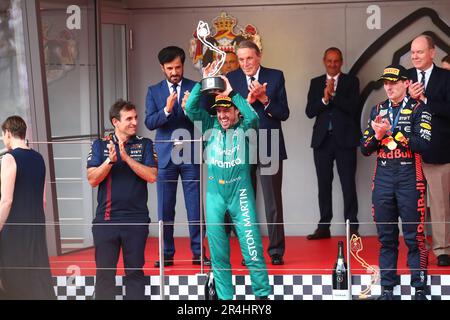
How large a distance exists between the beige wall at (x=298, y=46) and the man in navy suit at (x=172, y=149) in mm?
1423

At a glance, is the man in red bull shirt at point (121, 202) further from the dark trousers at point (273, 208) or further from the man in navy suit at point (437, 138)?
the man in navy suit at point (437, 138)

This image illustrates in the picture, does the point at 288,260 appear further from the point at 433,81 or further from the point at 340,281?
the point at 433,81

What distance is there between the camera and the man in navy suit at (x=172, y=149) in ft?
23.0

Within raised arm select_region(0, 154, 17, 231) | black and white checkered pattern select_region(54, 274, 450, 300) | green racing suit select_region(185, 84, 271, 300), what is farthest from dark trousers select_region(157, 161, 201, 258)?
raised arm select_region(0, 154, 17, 231)

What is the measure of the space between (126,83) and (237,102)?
2.33 metres

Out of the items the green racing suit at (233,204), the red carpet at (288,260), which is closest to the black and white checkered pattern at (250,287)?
the red carpet at (288,260)

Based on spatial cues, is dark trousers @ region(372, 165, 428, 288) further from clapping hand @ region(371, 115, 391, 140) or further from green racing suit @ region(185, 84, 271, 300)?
green racing suit @ region(185, 84, 271, 300)

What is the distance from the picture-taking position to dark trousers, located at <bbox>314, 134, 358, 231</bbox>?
26.6ft

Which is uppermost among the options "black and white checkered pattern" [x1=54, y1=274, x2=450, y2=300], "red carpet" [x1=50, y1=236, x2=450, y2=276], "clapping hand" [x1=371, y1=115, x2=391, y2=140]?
"clapping hand" [x1=371, y1=115, x2=391, y2=140]

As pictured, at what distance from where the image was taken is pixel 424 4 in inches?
326

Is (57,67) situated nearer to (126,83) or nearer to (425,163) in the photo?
(126,83)

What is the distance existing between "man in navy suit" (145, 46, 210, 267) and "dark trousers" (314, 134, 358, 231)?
4.78 feet

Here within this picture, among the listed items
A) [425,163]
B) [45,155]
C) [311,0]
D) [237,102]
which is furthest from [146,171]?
[311,0]

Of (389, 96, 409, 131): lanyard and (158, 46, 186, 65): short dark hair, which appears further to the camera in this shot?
(158, 46, 186, 65): short dark hair
